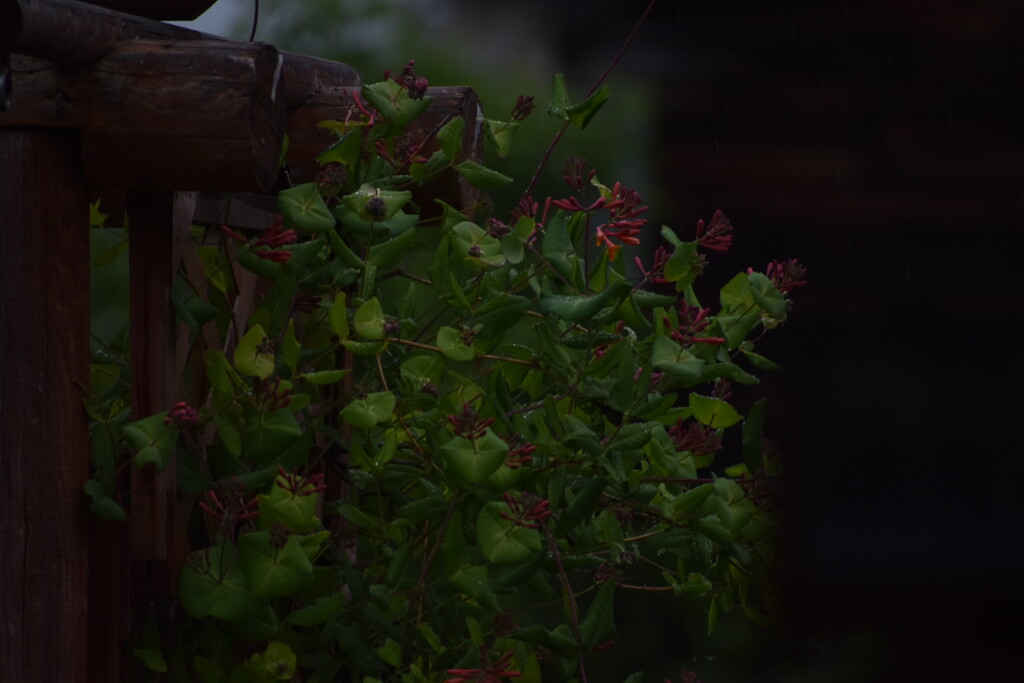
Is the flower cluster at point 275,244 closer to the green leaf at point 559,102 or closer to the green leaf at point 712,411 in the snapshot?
the green leaf at point 559,102

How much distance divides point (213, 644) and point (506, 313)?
0.63 m

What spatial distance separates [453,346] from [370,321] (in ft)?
0.38

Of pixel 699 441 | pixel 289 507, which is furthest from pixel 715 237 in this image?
pixel 289 507

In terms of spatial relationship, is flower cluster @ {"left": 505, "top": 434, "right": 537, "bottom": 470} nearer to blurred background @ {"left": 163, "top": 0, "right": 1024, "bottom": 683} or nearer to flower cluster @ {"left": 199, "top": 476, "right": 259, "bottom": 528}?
flower cluster @ {"left": 199, "top": 476, "right": 259, "bottom": 528}

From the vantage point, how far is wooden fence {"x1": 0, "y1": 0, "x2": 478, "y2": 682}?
4.91 ft

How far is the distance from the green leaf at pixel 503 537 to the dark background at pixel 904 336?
1.08 meters

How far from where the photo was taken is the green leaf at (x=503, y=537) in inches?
59.3

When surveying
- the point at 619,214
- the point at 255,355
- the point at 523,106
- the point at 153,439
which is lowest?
the point at 153,439

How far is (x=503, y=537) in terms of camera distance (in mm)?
1518

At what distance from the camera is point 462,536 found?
A: 162 cm

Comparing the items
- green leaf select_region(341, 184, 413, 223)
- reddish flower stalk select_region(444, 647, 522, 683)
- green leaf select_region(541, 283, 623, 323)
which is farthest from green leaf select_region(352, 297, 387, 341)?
reddish flower stalk select_region(444, 647, 522, 683)

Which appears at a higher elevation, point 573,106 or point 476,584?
point 573,106

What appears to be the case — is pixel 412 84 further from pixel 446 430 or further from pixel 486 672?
pixel 486 672

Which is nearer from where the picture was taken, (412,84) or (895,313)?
(895,313)
